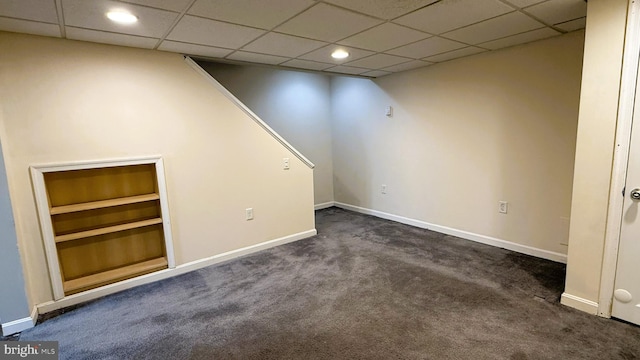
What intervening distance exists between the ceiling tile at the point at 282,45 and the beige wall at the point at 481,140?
1805mm

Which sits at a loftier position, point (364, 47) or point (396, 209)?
point (364, 47)

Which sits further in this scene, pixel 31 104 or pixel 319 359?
pixel 31 104

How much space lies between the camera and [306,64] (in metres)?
3.73

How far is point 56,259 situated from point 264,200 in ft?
6.38

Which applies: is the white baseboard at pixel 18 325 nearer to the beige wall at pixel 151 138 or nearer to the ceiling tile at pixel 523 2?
the beige wall at pixel 151 138

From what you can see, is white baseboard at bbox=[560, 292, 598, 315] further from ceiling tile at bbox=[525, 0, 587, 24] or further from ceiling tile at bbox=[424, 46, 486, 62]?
ceiling tile at bbox=[424, 46, 486, 62]

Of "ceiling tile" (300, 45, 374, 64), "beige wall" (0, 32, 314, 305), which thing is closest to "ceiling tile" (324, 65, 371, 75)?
"ceiling tile" (300, 45, 374, 64)

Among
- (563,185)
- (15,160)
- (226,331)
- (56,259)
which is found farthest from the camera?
(563,185)

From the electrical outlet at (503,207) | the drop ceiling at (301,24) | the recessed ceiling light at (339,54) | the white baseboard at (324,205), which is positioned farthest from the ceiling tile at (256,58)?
the electrical outlet at (503,207)

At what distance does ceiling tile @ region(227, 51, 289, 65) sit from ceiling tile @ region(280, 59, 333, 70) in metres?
0.13

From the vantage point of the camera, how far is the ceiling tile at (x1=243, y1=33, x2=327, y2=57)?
2660mm

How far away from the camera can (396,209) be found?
4.70 meters

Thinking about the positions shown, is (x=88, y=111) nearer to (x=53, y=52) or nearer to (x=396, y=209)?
(x=53, y=52)

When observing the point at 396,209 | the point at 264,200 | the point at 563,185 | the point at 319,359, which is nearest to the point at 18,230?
the point at 264,200
